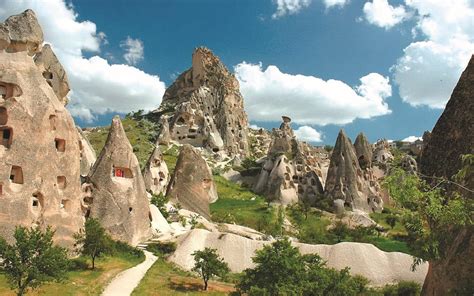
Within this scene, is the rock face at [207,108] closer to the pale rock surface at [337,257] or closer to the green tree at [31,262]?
the pale rock surface at [337,257]

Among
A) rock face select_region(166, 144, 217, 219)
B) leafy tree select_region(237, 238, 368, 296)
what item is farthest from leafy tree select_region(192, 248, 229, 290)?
rock face select_region(166, 144, 217, 219)

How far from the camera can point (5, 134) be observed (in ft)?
103

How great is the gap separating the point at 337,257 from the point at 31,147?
82.3 ft

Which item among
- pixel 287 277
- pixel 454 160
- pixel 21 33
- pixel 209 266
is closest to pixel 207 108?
pixel 21 33

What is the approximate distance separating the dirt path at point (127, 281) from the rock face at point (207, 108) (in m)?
58.5

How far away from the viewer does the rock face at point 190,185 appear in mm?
54125

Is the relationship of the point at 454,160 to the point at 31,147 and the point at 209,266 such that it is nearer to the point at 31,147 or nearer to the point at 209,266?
the point at 209,266

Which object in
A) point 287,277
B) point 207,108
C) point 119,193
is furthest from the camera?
point 207,108

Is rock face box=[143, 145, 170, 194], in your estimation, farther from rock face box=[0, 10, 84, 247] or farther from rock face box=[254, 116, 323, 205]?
rock face box=[0, 10, 84, 247]

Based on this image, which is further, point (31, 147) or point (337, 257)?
point (337, 257)

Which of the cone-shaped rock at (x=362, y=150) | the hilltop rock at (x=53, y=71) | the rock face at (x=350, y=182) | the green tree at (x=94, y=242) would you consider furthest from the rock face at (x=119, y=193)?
the cone-shaped rock at (x=362, y=150)

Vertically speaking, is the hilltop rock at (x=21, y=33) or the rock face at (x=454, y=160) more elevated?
the hilltop rock at (x=21, y=33)

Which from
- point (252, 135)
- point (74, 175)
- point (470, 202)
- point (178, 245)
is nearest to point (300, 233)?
point (178, 245)

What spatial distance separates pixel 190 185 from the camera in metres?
55.1
